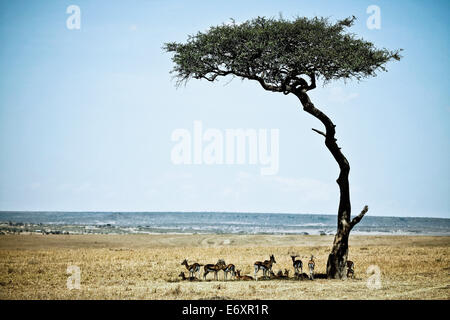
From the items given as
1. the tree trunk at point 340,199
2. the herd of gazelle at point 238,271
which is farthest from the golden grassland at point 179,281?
the tree trunk at point 340,199

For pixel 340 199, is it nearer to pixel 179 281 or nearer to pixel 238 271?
pixel 238 271

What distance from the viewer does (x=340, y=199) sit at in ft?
74.3

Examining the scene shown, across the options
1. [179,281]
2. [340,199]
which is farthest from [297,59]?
[179,281]

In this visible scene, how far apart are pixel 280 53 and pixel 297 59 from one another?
98 cm

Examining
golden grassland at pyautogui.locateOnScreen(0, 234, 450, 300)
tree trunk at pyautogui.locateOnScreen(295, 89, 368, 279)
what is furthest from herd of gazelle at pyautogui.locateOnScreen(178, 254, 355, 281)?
tree trunk at pyautogui.locateOnScreen(295, 89, 368, 279)

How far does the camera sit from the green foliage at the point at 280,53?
22.6m

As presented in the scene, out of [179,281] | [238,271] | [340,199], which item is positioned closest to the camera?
[179,281]

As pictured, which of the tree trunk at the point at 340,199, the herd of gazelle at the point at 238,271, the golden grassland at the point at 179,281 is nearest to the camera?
the golden grassland at the point at 179,281

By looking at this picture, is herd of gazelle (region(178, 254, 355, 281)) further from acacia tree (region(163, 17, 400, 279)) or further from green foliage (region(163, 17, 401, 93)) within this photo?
green foliage (region(163, 17, 401, 93))

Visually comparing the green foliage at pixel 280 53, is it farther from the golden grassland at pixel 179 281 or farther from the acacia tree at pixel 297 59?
the golden grassland at pixel 179 281

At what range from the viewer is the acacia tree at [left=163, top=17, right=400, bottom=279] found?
22.3 m

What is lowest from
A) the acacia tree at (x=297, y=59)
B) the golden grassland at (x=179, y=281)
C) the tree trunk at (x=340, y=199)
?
the golden grassland at (x=179, y=281)
